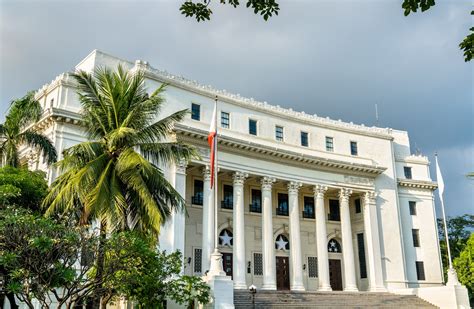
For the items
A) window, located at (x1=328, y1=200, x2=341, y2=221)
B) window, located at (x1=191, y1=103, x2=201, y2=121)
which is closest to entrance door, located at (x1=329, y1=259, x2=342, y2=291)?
window, located at (x1=328, y1=200, x2=341, y2=221)

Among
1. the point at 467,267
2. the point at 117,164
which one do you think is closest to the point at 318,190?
the point at 467,267

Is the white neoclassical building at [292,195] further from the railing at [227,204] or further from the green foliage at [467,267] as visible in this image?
the green foliage at [467,267]

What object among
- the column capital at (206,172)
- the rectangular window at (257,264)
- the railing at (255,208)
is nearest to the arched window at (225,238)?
the rectangular window at (257,264)

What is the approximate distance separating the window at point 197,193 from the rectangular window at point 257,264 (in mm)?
6722

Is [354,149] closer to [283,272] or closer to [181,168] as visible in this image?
[283,272]

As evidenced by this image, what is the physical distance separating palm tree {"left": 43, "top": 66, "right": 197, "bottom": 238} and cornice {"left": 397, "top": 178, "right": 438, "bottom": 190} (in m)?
30.5

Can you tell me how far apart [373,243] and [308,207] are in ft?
20.7

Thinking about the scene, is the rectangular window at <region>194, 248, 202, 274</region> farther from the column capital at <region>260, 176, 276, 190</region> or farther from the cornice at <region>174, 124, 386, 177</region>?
the cornice at <region>174, 124, 386, 177</region>

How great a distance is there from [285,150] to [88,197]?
72.2 feet

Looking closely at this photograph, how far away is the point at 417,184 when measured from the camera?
4638 centimetres

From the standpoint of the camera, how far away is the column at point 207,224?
107 ft

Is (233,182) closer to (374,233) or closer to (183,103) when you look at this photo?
(183,103)

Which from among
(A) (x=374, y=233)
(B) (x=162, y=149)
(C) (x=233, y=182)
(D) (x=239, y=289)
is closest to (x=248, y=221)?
(C) (x=233, y=182)

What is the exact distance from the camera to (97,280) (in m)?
15.9
